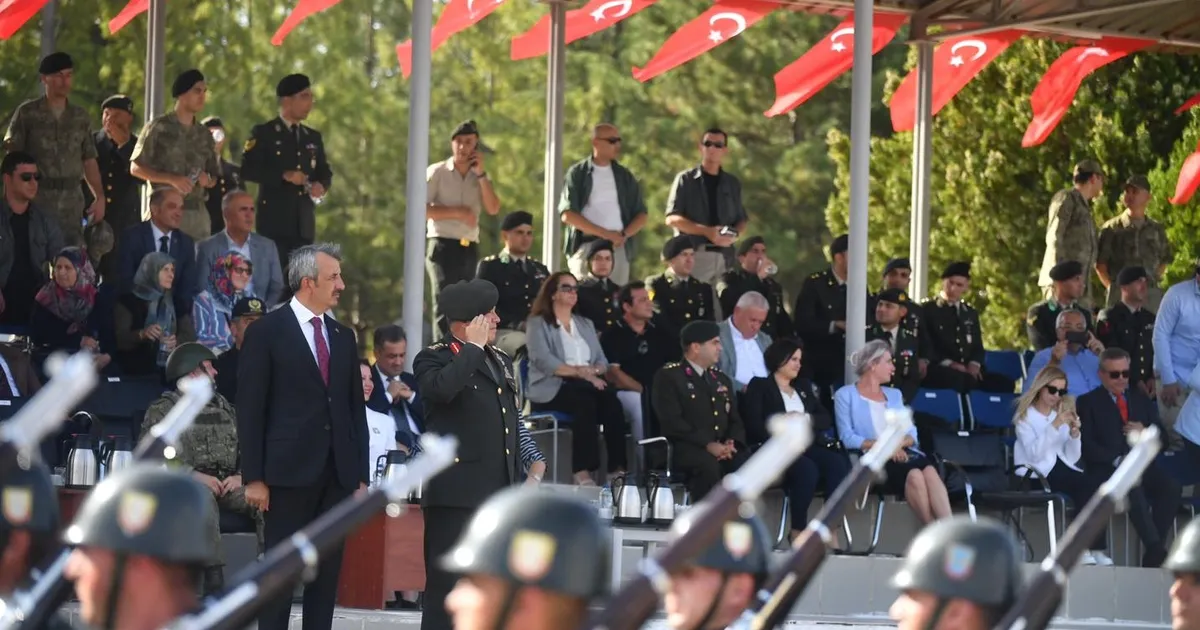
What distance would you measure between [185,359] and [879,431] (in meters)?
5.02

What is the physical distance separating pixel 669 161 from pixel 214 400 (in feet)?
87.8

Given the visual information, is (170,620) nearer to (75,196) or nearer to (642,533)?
(642,533)

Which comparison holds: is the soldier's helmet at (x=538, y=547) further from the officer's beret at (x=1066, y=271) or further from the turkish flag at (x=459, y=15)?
the turkish flag at (x=459, y=15)

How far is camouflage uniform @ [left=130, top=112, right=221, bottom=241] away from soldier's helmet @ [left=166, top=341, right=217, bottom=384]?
3555 millimetres

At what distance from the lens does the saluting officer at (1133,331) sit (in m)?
18.5

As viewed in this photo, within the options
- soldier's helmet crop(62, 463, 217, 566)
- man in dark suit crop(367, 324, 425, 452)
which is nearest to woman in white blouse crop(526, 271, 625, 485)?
man in dark suit crop(367, 324, 425, 452)

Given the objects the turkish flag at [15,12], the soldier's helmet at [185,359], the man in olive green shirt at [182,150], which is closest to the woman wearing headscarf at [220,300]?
the man in olive green shirt at [182,150]

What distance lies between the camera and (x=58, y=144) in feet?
53.8

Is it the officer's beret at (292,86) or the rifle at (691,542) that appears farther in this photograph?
the officer's beret at (292,86)

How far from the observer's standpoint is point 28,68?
93.7 feet

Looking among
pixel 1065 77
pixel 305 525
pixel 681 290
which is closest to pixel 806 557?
pixel 305 525

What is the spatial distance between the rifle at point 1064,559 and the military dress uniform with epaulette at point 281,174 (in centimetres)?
1176

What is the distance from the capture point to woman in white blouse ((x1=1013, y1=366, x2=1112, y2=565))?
16.1m

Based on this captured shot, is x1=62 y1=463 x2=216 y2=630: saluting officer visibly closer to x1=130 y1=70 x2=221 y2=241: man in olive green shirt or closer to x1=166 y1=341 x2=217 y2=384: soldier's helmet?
x1=166 y1=341 x2=217 y2=384: soldier's helmet
